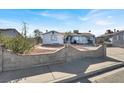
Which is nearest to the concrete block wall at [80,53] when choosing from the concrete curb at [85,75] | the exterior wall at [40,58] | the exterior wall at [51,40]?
the exterior wall at [40,58]

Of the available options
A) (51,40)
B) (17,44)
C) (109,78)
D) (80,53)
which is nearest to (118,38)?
(51,40)

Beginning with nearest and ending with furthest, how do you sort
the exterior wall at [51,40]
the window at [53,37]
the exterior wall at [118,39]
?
the exterior wall at [51,40]
the window at [53,37]
the exterior wall at [118,39]

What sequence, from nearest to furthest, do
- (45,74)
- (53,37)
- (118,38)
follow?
(45,74) → (53,37) → (118,38)

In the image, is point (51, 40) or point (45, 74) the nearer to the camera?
point (45, 74)

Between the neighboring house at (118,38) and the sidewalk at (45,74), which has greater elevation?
the neighboring house at (118,38)

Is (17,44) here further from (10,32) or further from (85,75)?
(85,75)

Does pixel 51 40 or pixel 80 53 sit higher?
pixel 51 40

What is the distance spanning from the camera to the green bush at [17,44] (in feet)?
23.5

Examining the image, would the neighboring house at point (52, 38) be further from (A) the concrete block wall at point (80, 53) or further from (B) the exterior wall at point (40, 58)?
(B) the exterior wall at point (40, 58)

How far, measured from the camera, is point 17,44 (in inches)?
286

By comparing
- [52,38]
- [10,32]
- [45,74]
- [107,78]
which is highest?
[10,32]
